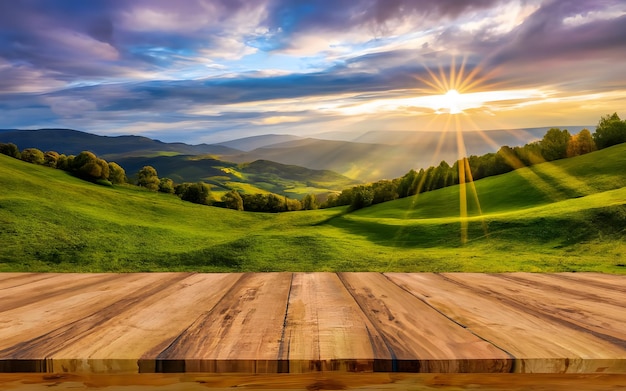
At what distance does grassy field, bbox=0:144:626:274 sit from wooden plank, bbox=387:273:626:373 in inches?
540

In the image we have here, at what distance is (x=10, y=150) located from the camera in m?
45.9

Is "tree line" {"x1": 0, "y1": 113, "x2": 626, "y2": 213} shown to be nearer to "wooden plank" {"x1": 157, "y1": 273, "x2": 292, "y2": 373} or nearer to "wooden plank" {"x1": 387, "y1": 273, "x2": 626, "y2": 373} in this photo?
"wooden plank" {"x1": 387, "y1": 273, "x2": 626, "y2": 373}

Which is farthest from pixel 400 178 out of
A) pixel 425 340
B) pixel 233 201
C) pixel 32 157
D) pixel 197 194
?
pixel 425 340

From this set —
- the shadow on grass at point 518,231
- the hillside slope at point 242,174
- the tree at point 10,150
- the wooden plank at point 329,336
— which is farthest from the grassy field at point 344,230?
the hillside slope at point 242,174

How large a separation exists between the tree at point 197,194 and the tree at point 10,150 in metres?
18.5

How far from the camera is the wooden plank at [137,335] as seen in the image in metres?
1.33

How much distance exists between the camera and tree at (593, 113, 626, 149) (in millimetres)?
38338

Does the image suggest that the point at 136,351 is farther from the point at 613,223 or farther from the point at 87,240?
the point at 87,240

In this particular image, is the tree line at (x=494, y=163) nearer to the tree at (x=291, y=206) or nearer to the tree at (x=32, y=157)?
the tree at (x=291, y=206)

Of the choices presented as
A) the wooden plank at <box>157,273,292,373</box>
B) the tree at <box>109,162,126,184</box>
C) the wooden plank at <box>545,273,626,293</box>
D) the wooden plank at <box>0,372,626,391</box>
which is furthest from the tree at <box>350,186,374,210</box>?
the wooden plank at <box>0,372,626,391</box>

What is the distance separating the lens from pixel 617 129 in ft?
127

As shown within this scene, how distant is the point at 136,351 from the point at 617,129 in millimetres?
47369

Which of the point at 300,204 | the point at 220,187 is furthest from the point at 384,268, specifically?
the point at 220,187

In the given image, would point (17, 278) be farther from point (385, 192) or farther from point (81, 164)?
point (81, 164)
